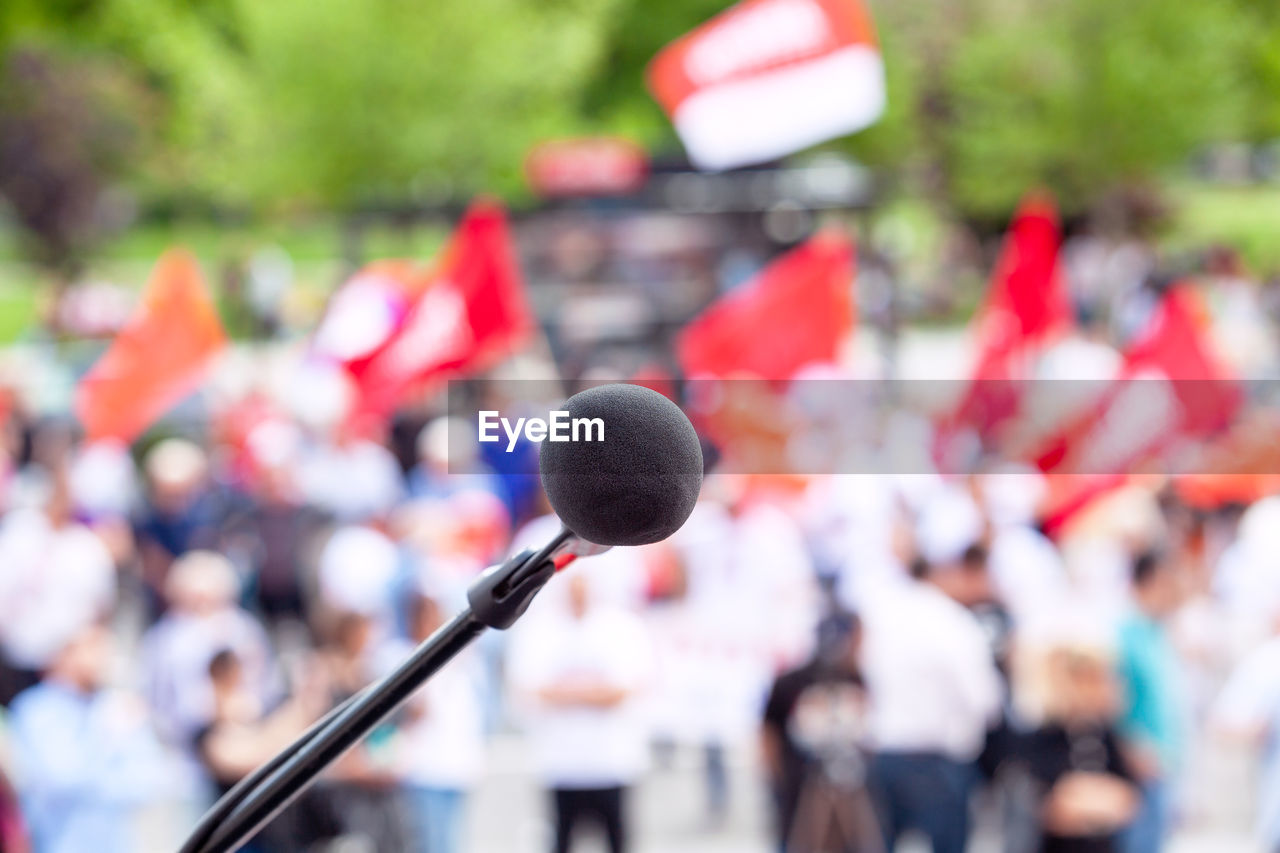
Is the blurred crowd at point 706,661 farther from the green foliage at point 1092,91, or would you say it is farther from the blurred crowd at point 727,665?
the green foliage at point 1092,91

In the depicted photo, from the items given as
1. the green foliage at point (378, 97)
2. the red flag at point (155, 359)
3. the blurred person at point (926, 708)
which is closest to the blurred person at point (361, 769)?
the blurred person at point (926, 708)

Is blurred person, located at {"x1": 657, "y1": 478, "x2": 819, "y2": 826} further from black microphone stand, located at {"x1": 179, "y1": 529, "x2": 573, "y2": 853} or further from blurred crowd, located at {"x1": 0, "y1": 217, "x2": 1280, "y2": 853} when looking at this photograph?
black microphone stand, located at {"x1": 179, "y1": 529, "x2": 573, "y2": 853}

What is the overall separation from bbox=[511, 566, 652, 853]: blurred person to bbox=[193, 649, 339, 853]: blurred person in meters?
0.87

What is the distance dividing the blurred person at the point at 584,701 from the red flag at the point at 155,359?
3.79m

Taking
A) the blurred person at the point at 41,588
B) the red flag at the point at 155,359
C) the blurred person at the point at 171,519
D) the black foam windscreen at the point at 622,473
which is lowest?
the black foam windscreen at the point at 622,473

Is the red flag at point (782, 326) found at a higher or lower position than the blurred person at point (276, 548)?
higher

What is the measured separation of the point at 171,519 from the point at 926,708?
207 inches

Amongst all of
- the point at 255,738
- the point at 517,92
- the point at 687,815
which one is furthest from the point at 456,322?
the point at 517,92

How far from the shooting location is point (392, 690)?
1562 mm

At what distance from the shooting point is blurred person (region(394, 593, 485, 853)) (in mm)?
5871

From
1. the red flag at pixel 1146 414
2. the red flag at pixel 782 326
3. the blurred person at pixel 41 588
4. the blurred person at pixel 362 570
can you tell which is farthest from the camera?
the red flag at pixel 782 326

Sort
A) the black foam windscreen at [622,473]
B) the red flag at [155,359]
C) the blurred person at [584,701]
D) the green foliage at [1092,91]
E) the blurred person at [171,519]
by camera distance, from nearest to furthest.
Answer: the black foam windscreen at [622,473]
the blurred person at [584,701]
the red flag at [155,359]
the blurred person at [171,519]
the green foliage at [1092,91]

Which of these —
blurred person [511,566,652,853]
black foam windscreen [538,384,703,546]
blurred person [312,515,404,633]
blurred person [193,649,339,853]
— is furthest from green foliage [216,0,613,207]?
black foam windscreen [538,384,703,546]
